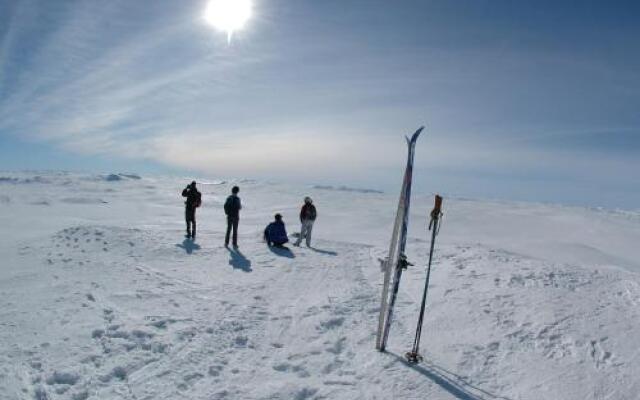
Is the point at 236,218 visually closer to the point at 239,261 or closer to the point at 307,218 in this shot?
the point at 239,261

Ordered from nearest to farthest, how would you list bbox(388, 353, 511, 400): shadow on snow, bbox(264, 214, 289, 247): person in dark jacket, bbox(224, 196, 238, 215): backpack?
1. bbox(388, 353, 511, 400): shadow on snow
2. bbox(224, 196, 238, 215): backpack
3. bbox(264, 214, 289, 247): person in dark jacket

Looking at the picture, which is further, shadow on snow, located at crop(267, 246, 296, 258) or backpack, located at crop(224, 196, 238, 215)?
backpack, located at crop(224, 196, 238, 215)

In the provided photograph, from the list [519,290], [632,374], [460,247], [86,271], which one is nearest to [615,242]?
[460,247]

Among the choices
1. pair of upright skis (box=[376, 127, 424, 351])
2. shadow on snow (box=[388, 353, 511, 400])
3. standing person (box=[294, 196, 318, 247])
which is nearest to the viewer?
shadow on snow (box=[388, 353, 511, 400])

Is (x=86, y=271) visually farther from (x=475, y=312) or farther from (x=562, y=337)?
(x=562, y=337)

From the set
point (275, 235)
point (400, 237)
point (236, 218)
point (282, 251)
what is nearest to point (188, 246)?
point (236, 218)

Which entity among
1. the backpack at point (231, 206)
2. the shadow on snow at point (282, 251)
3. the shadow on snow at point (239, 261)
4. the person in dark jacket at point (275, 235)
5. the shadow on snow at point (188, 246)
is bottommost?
the shadow on snow at point (239, 261)

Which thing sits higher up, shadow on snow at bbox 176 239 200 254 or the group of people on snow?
the group of people on snow

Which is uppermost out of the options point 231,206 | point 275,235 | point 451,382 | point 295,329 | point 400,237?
point 400,237

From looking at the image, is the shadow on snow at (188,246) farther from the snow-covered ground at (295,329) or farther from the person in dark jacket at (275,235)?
the person in dark jacket at (275,235)

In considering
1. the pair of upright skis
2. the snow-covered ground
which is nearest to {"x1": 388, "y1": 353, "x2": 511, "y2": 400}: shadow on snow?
the snow-covered ground

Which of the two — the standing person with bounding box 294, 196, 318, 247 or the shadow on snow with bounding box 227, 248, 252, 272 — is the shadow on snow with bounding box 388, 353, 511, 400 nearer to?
the shadow on snow with bounding box 227, 248, 252, 272

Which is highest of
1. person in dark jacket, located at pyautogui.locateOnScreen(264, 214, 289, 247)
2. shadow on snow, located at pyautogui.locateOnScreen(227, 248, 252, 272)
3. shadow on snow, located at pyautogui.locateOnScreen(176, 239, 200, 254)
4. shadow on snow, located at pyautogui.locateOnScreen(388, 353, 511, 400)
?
person in dark jacket, located at pyautogui.locateOnScreen(264, 214, 289, 247)

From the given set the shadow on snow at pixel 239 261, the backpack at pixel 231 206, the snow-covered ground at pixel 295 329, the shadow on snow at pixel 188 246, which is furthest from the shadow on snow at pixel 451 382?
the backpack at pixel 231 206
